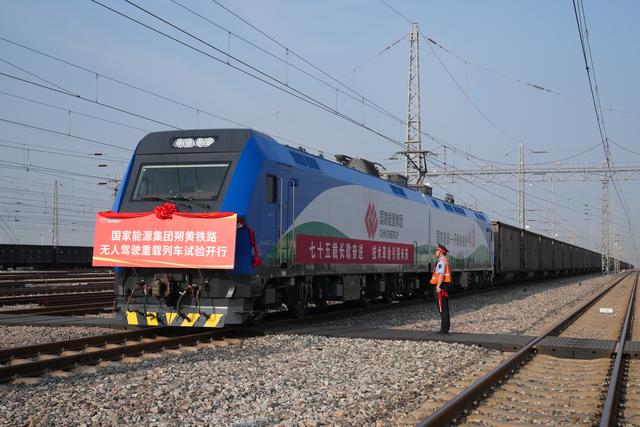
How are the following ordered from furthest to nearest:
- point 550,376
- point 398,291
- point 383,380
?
point 398,291, point 550,376, point 383,380

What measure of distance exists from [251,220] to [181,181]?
4.92 feet

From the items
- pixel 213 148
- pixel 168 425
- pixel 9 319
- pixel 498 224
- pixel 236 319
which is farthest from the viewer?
pixel 498 224

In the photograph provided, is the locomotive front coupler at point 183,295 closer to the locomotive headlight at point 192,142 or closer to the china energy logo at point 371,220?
the locomotive headlight at point 192,142

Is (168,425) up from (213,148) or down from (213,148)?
down

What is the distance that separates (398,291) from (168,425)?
15122mm

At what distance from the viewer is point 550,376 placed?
8.84 meters

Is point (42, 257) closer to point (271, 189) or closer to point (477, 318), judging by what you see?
point (477, 318)

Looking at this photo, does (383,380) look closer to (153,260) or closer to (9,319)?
(153,260)

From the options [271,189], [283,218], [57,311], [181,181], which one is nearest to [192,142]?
[181,181]

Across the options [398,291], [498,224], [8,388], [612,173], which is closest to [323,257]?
[398,291]

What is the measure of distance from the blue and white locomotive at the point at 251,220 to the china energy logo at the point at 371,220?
7 cm

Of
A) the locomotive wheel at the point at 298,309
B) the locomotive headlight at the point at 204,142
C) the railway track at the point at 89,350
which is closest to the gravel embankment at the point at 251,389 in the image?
the railway track at the point at 89,350

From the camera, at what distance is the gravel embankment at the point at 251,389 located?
6.45 metres

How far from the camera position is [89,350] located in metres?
10.3
